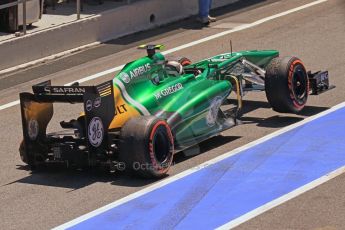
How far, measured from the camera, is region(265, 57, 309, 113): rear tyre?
47.9ft

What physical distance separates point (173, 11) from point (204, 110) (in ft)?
30.8

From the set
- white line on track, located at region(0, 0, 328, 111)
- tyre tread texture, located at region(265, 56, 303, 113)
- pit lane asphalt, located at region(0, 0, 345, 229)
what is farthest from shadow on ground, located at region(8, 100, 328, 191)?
white line on track, located at region(0, 0, 328, 111)

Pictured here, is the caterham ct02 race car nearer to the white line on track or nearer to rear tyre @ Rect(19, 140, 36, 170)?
rear tyre @ Rect(19, 140, 36, 170)

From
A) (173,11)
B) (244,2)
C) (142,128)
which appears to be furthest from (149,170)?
(244,2)

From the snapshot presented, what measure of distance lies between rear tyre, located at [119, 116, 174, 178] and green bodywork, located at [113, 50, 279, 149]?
2.20 feet

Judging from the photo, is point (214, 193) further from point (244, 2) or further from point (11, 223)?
point (244, 2)

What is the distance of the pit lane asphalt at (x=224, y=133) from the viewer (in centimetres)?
1158

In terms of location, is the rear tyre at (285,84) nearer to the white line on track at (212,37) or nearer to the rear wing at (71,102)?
the rear wing at (71,102)

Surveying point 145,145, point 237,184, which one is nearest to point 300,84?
point 237,184

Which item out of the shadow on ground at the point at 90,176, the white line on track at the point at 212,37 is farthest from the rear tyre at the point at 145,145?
the white line on track at the point at 212,37

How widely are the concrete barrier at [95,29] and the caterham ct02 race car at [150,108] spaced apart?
5.39 m

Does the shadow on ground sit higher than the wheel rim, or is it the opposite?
the wheel rim

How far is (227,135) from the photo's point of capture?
48.0ft

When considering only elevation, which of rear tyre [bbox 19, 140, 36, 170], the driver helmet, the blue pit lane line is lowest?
the blue pit lane line
